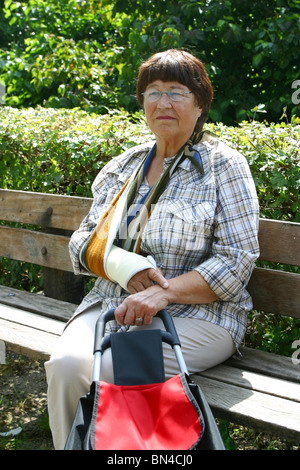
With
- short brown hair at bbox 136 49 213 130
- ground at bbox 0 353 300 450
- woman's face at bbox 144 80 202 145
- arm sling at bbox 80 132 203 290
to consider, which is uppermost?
short brown hair at bbox 136 49 213 130

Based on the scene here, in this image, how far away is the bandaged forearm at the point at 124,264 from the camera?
8.45 ft

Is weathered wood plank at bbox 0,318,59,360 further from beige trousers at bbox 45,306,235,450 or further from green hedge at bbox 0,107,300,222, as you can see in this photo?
green hedge at bbox 0,107,300,222

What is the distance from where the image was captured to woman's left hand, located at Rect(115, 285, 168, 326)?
2.48 metres

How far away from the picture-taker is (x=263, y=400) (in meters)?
2.38

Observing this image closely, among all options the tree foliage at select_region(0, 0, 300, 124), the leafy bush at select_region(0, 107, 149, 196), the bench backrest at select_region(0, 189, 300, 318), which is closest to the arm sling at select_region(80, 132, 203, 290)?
the bench backrest at select_region(0, 189, 300, 318)

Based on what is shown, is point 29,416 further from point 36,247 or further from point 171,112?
point 171,112

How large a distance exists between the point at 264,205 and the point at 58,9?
278 inches

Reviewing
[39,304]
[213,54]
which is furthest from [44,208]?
[213,54]

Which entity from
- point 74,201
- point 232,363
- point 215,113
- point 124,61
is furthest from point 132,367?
point 124,61

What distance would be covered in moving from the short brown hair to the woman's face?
0.02 metres

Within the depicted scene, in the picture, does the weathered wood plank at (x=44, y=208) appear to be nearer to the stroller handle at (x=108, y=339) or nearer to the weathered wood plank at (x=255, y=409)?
the stroller handle at (x=108, y=339)

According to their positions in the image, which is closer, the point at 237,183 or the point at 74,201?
the point at 237,183

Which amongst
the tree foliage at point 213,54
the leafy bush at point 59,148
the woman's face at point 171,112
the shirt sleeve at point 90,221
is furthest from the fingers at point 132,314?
the tree foliage at point 213,54
